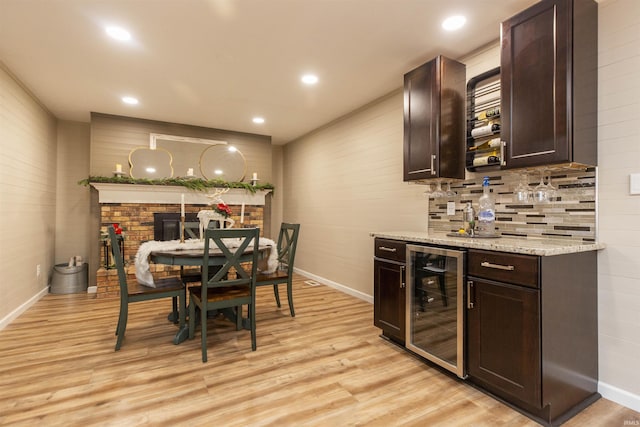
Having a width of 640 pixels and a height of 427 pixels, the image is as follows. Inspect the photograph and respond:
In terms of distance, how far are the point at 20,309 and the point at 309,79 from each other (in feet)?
13.0

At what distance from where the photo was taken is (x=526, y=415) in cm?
180

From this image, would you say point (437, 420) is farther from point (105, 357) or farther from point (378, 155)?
point (378, 155)

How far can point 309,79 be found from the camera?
11.1 feet

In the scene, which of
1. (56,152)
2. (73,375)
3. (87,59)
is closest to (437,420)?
(73,375)

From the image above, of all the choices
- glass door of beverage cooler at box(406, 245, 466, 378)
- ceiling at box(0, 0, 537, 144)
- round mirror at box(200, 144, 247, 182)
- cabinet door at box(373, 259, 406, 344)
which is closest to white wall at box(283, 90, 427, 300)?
ceiling at box(0, 0, 537, 144)

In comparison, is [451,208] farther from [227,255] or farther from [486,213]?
[227,255]

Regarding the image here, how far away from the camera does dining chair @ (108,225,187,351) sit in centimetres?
253

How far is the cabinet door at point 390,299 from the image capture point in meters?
2.57

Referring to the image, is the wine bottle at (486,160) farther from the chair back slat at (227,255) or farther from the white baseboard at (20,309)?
the white baseboard at (20,309)

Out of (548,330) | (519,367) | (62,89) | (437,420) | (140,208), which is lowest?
(437,420)

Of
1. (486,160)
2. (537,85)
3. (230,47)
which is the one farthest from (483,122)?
(230,47)

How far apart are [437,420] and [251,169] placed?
470cm

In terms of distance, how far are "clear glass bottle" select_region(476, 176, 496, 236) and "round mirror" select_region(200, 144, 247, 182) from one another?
13.0 ft

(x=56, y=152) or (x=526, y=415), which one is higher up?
(x=56, y=152)
